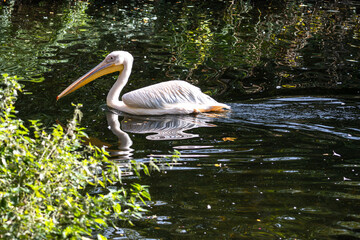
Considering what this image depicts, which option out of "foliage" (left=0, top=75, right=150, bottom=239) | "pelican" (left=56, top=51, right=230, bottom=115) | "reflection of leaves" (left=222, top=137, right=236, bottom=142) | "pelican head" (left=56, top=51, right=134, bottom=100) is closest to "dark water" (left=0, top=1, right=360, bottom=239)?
"reflection of leaves" (left=222, top=137, right=236, bottom=142)

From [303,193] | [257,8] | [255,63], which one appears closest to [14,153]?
[303,193]

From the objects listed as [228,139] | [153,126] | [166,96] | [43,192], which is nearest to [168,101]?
[166,96]

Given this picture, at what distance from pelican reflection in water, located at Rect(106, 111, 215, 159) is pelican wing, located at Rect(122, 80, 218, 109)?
0.60 feet

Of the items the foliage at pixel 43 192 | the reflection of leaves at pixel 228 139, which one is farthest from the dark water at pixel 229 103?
the foliage at pixel 43 192

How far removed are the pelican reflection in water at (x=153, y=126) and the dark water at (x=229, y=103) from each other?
0.07 ft

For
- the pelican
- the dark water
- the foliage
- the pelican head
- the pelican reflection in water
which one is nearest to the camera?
the foliage

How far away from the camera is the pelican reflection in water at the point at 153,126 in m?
5.82

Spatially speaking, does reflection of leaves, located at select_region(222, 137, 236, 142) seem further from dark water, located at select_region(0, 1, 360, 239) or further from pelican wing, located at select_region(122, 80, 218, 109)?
pelican wing, located at select_region(122, 80, 218, 109)

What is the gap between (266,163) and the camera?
16.4 feet

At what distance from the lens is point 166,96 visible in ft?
22.4

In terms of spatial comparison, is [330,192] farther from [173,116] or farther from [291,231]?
[173,116]

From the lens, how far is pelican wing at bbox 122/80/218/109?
22.3 ft

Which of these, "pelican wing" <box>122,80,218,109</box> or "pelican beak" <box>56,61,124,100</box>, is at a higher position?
"pelican beak" <box>56,61,124,100</box>

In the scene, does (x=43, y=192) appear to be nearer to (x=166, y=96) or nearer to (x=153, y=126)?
(x=153, y=126)
